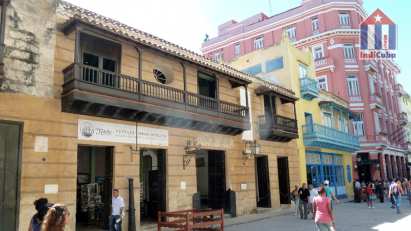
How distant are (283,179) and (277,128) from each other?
3535 millimetres

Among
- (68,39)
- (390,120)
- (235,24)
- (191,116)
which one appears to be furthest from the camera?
(235,24)

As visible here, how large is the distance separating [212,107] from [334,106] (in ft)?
50.3

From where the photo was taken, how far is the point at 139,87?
1183 cm

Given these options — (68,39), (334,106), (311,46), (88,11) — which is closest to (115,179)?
(68,39)

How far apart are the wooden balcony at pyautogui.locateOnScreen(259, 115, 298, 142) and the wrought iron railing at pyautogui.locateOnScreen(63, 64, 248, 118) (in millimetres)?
3103

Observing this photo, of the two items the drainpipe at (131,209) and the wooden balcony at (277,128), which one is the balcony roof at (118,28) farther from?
the drainpipe at (131,209)

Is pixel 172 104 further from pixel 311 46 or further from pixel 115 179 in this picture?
pixel 311 46

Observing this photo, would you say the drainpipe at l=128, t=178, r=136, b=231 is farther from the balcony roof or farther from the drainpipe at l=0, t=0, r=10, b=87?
the drainpipe at l=0, t=0, r=10, b=87

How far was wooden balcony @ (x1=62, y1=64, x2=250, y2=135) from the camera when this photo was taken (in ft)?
33.4

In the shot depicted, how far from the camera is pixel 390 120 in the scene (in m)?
37.4

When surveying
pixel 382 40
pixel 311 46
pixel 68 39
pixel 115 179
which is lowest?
pixel 115 179

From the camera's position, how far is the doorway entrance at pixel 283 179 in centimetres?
2031

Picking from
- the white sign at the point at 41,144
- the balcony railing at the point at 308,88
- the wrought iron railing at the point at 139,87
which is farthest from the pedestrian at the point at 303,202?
the white sign at the point at 41,144

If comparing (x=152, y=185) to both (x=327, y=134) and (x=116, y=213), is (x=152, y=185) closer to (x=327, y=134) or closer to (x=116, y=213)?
(x=116, y=213)
